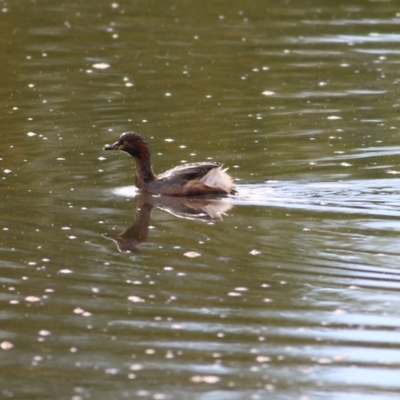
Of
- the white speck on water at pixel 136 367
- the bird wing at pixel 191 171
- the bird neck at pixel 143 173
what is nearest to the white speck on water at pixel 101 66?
the bird neck at pixel 143 173

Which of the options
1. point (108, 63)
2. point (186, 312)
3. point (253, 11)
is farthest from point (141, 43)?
point (186, 312)

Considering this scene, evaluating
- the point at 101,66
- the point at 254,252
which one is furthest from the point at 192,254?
the point at 101,66

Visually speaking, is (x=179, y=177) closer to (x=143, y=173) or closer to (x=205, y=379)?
(x=143, y=173)

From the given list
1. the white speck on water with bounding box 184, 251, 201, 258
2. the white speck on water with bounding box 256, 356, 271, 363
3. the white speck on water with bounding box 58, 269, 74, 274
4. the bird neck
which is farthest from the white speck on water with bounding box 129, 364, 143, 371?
the bird neck

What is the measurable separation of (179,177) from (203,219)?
3.34ft

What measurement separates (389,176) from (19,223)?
4201 mm

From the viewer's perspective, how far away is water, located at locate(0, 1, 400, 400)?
7.63m

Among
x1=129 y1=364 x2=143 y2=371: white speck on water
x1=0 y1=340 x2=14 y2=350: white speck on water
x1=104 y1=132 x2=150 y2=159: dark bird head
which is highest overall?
x1=104 y1=132 x2=150 y2=159: dark bird head

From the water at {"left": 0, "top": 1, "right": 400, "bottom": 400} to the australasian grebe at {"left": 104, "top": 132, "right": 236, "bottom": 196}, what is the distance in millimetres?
236

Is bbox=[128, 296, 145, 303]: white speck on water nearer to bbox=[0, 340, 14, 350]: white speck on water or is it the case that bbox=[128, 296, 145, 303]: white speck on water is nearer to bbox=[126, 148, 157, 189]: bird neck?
bbox=[0, 340, 14, 350]: white speck on water

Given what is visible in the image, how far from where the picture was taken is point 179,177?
12148 millimetres

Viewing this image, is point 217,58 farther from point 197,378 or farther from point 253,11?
point 197,378

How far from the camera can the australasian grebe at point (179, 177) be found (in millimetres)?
11992

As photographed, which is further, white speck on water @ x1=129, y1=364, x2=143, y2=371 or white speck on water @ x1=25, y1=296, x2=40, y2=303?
white speck on water @ x1=25, y1=296, x2=40, y2=303
